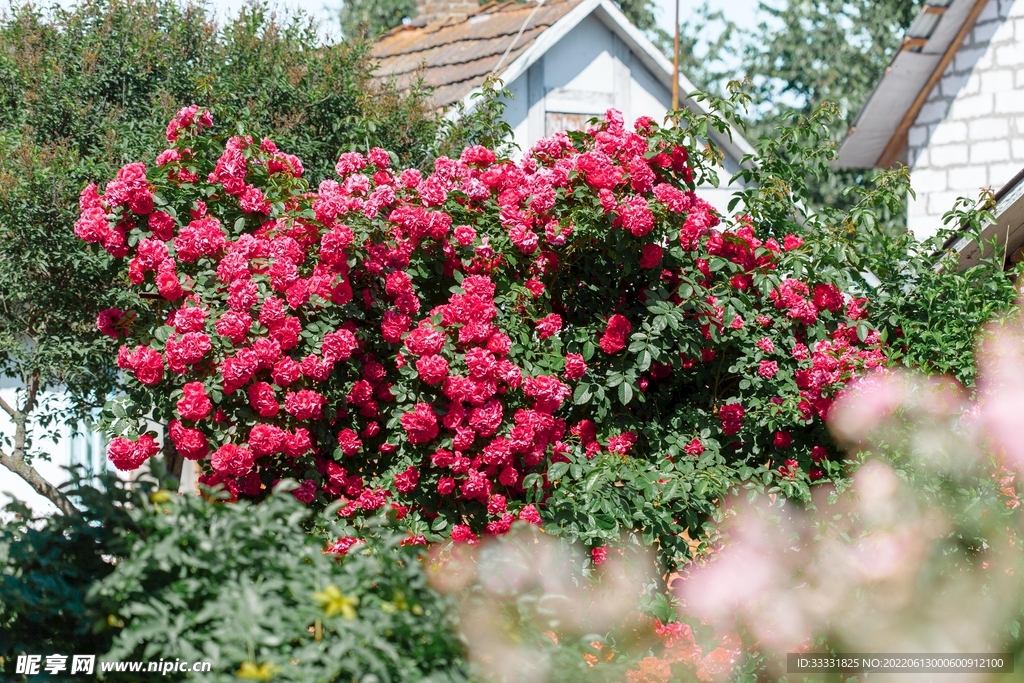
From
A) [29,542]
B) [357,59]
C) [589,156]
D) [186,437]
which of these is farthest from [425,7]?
[29,542]

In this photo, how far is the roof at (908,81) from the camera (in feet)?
28.8

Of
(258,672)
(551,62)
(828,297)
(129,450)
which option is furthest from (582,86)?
(258,672)

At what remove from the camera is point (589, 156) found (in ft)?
13.8

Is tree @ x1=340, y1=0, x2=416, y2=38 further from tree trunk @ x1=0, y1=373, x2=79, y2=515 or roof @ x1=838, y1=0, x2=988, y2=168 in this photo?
tree trunk @ x1=0, y1=373, x2=79, y2=515

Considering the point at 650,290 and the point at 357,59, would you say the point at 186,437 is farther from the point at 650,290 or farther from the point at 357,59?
the point at 357,59

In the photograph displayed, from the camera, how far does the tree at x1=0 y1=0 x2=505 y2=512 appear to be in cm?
538

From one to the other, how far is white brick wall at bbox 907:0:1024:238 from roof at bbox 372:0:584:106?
3.49 metres

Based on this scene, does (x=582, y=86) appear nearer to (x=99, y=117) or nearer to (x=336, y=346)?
(x=99, y=117)

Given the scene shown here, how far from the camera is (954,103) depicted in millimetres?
9094

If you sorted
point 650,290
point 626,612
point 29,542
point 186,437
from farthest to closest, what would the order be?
point 650,290, point 626,612, point 186,437, point 29,542

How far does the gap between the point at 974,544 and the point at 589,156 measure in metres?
2.12

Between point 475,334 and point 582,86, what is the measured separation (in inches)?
260

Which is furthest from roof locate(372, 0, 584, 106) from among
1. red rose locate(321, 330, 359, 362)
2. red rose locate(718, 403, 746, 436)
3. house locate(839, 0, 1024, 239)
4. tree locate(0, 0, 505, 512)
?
red rose locate(321, 330, 359, 362)

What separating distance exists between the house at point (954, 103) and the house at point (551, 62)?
1515mm
